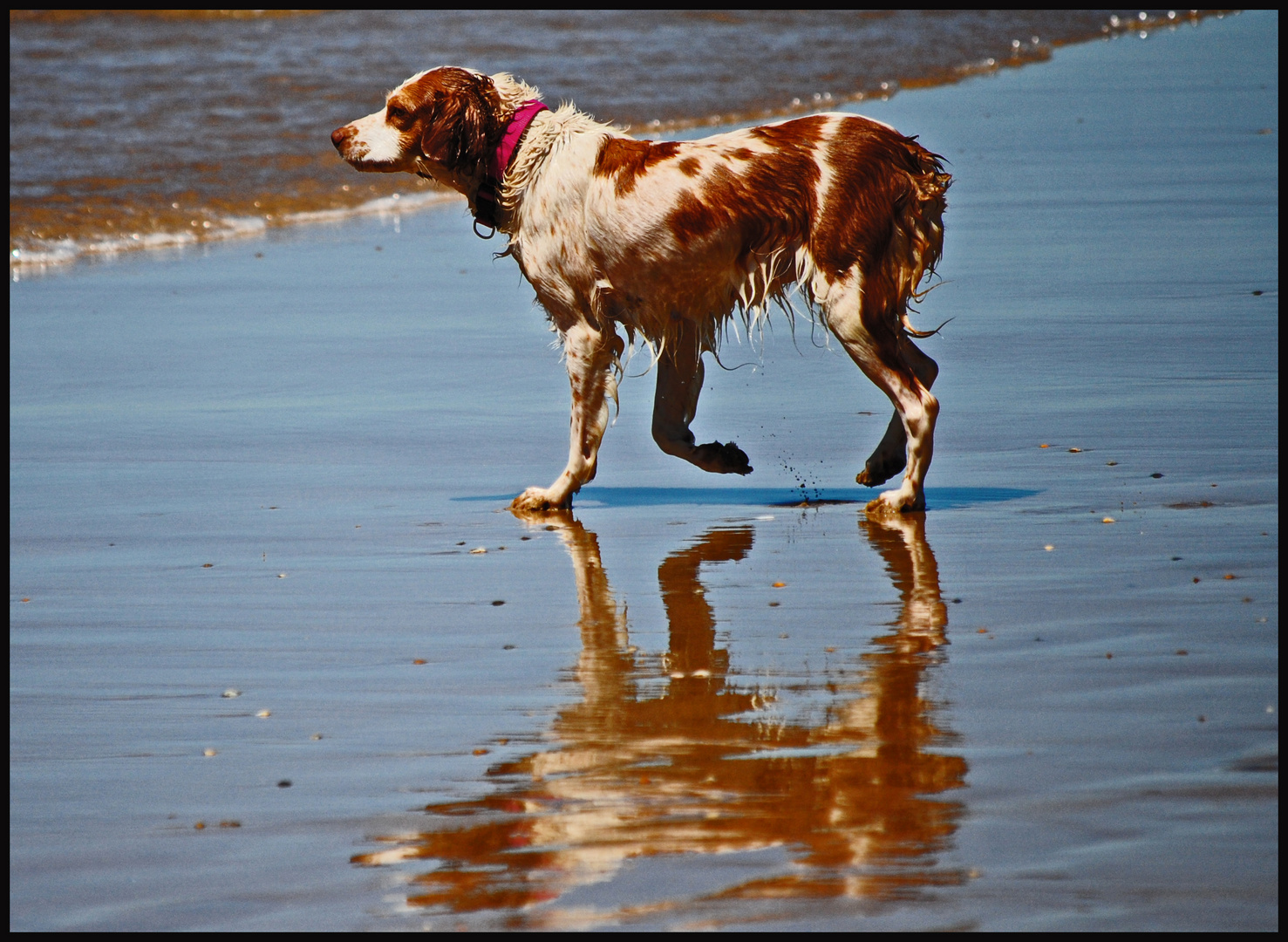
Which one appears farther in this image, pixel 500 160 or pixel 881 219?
pixel 500 160

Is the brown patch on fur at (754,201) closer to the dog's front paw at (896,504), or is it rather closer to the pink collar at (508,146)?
the pink collar at (508,146)

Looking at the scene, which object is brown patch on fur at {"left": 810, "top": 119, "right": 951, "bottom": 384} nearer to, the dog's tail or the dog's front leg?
the dog's tail

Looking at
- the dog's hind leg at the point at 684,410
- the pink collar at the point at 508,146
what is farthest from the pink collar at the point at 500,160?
the dog's hind leg at the point at 684,410

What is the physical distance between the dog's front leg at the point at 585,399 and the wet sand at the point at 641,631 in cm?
13

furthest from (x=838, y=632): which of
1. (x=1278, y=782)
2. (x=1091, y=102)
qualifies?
(x=1091, y=102)

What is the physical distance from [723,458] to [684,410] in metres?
0.23

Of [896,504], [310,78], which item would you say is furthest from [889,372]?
[310,78]

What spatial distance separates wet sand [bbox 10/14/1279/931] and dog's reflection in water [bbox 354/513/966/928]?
0.01 metres

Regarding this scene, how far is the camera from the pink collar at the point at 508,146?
646 cm

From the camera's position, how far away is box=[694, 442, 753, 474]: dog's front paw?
6762 mm

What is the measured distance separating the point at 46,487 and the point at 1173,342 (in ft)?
16.1

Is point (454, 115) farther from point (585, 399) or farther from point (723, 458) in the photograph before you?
point (723, 458)

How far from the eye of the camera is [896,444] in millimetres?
6578

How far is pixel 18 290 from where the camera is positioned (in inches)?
445
